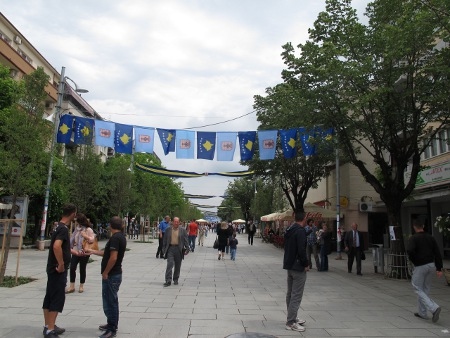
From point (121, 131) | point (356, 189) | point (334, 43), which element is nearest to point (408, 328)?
point (334, 43)

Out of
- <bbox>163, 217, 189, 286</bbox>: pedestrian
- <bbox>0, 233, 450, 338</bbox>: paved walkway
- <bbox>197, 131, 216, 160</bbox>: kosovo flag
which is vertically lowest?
<bbox>0, 233, 450, 338</bbox>: paved walkway

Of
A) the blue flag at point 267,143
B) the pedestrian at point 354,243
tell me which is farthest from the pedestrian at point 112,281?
the blue flag at point 267,143

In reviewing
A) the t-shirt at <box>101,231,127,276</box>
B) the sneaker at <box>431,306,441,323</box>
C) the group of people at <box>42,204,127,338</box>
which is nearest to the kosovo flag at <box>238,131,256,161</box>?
the sneaker at <box>431,306,441,323</box>

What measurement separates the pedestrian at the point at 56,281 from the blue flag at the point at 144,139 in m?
13.4

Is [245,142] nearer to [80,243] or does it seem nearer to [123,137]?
[123,137]

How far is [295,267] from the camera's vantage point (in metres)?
6.75

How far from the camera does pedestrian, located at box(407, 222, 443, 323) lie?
7359 millimetres

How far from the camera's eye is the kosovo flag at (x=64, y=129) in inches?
762

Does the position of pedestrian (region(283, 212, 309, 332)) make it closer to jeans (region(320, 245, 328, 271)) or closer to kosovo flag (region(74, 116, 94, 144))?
jeans (region(320, 245, 328, 271))

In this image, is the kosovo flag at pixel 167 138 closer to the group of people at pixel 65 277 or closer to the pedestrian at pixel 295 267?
the pedestrian at pixel 295 267

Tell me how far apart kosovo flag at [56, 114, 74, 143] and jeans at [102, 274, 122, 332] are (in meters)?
14.9

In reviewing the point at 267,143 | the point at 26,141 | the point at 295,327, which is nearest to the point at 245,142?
the point at 267,143

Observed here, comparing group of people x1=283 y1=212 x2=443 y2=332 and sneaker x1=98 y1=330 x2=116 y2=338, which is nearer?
sneaker x1=98 y1=330 x2=116 y2=338

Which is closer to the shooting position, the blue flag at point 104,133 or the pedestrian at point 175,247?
the pedestrian at point 175,247
